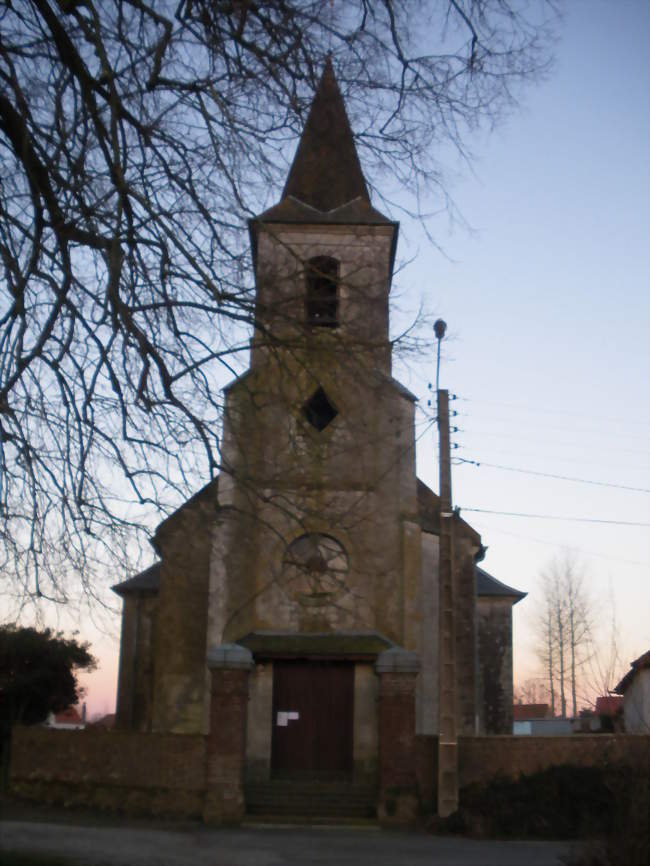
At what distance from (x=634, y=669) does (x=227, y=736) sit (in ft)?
60.8

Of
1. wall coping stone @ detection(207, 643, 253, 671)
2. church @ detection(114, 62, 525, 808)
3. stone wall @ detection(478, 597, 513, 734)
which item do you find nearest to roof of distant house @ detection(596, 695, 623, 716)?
stone wall @ detection(478, 597, 513, 734)

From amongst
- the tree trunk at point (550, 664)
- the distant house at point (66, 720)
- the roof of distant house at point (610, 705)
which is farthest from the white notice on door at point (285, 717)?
the tree trunk at point (550, 664)

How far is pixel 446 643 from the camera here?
17484mm

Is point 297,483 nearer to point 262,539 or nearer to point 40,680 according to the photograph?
point 262,539

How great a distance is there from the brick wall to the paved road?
1.66 metres

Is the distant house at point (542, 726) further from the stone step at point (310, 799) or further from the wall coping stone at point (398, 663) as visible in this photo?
the wall coping stone at point (398, 663)

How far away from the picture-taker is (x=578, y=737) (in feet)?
56.6

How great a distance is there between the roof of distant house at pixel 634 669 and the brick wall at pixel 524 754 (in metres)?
13.0

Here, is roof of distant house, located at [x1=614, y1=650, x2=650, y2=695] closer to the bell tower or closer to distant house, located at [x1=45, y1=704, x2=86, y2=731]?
distant house, located at [x1=45, y1=704, x2=86, y2=731]

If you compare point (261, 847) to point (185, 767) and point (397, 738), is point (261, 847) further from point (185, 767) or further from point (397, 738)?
point (397, 738)

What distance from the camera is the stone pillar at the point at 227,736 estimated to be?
16859 mm

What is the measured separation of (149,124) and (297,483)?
12.0 feet

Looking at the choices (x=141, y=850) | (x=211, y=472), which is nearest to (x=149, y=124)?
(x=211, y=472)

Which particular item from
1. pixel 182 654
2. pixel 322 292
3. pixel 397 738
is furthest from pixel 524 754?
pixel 322 292
